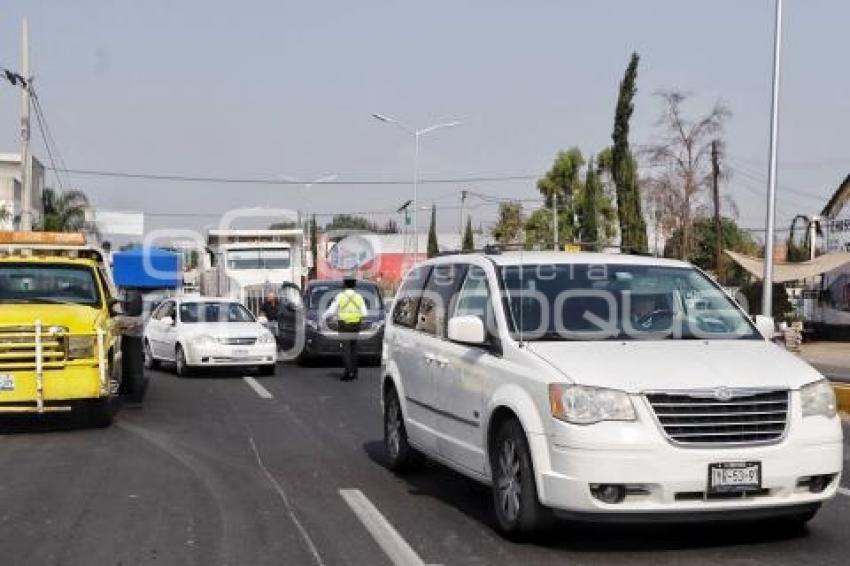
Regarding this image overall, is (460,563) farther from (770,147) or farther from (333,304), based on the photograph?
(770,147)

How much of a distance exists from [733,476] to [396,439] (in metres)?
3.74

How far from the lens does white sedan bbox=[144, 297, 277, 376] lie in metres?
19.1

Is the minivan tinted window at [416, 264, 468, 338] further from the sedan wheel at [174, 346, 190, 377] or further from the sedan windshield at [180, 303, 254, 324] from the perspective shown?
the sedan windshield at [180, 303, 254, 324]

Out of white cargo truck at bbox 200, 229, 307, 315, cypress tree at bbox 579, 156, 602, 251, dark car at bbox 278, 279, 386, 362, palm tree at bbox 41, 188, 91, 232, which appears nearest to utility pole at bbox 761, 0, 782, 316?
dark car at bbox 278, 279, 386, 362

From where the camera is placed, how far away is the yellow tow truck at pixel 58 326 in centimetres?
1132

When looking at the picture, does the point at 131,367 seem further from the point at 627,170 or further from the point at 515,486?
the point at 627,170

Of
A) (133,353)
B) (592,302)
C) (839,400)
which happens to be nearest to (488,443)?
(592,302)

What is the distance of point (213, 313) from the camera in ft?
67.3

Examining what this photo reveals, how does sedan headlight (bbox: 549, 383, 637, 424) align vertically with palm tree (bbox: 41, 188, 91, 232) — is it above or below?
below

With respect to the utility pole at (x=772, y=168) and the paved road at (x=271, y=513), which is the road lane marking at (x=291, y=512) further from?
the utility pole at (x=772, y=168)

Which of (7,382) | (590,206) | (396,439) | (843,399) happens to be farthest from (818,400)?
(590,206)

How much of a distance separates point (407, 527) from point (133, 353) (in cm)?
943

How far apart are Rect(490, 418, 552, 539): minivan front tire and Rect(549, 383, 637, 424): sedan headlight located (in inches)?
16.9

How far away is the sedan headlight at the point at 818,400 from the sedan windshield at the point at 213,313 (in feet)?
49.9
